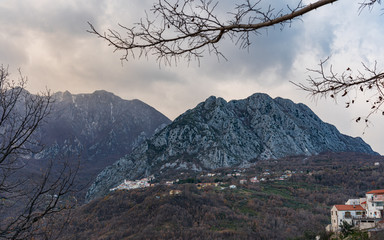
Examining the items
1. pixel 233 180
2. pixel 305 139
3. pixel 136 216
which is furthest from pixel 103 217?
pixel 305 139

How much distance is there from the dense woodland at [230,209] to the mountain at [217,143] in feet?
103

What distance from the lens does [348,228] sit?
25.1 m

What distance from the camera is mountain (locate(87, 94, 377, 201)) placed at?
13300 centimetres

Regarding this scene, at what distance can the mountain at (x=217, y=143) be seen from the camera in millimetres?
133000

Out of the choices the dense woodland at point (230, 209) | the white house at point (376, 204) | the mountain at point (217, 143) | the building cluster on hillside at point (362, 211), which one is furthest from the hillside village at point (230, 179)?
the white house at point (376, 204)

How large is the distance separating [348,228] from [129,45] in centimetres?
3017

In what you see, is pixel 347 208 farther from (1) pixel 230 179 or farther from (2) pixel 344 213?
(1) pixel 230 179

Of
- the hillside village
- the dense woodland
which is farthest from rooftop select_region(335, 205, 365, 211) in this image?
the hillside village

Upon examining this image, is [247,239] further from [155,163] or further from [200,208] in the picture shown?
[155,163]

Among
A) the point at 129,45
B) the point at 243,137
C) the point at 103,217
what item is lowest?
the point at 103,217

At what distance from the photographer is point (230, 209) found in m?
68.1

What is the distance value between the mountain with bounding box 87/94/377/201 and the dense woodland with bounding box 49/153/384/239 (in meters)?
31.5

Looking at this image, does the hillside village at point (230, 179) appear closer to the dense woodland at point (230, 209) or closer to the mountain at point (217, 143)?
the dense woodland at point (230, 209)

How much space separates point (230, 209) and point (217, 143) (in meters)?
67.8
